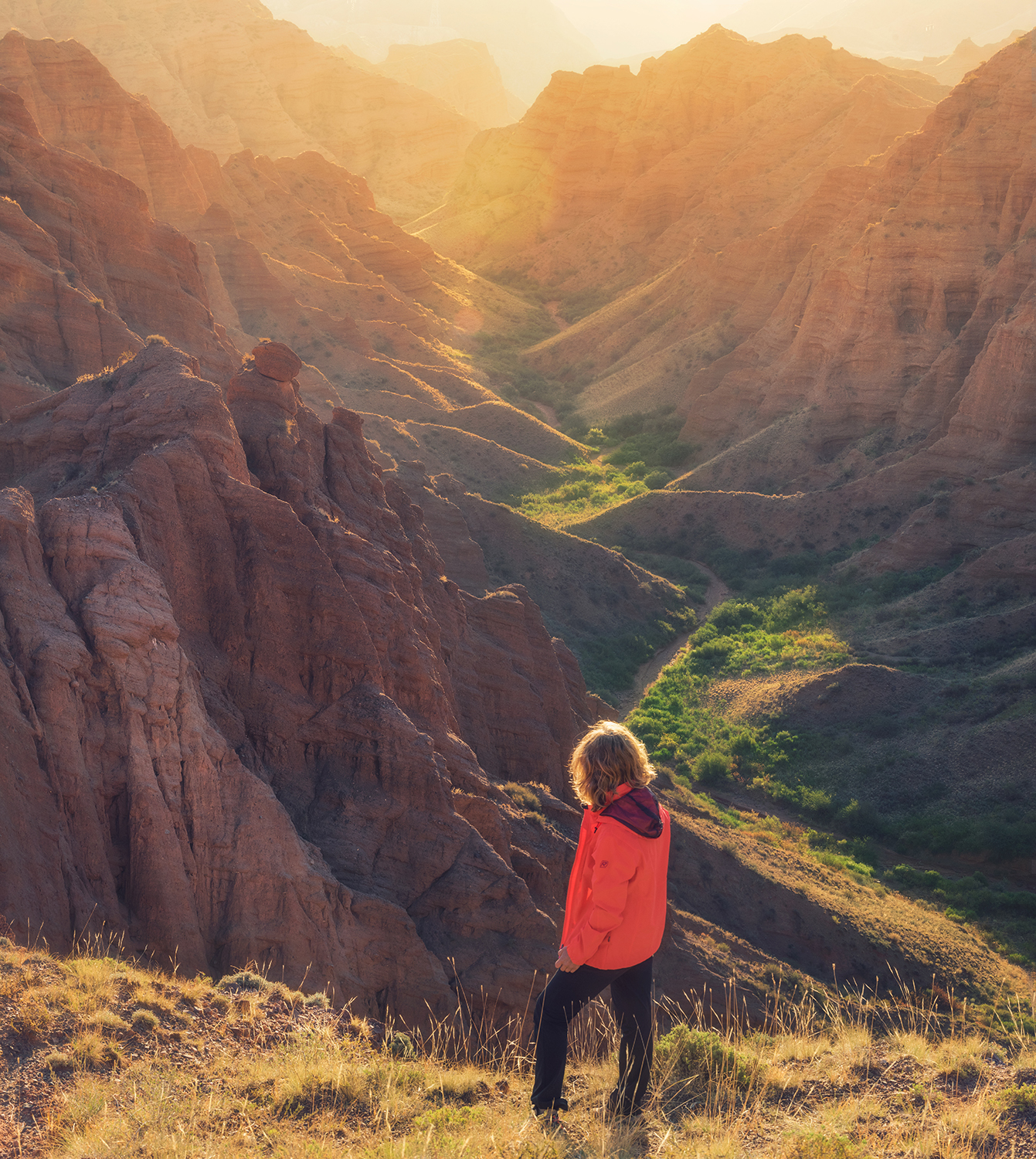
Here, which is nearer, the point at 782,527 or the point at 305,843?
the point at 305,843

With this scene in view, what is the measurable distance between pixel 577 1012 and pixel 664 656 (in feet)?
116

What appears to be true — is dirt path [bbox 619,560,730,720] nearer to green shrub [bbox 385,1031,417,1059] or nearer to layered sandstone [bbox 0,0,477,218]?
green shrub [bbox 385,1031,417,1059]

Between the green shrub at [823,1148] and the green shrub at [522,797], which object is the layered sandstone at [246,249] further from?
the green shrub at [823,1148]

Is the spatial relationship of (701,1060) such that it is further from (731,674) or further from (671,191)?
(671,191)

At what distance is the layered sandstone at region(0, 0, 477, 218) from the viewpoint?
126 meters

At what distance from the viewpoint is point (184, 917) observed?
32.7 ft

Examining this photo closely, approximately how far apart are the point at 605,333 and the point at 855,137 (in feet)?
86.2

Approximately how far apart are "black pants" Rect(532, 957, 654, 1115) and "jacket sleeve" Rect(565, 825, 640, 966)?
0.27m

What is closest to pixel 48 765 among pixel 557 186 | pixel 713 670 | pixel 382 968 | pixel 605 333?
pixel 382 968

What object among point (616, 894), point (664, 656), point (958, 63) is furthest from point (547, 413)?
point (958, 63)

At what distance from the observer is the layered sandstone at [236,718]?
9.96 meters

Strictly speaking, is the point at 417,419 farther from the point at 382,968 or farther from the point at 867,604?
the point at 382,968

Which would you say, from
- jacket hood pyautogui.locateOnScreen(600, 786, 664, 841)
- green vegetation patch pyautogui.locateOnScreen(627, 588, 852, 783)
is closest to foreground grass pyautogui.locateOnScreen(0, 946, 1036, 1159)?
jacket hood pyautogui.locateOnScreen(600, 786, 664, 841)

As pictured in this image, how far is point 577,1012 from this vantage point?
6184mm
